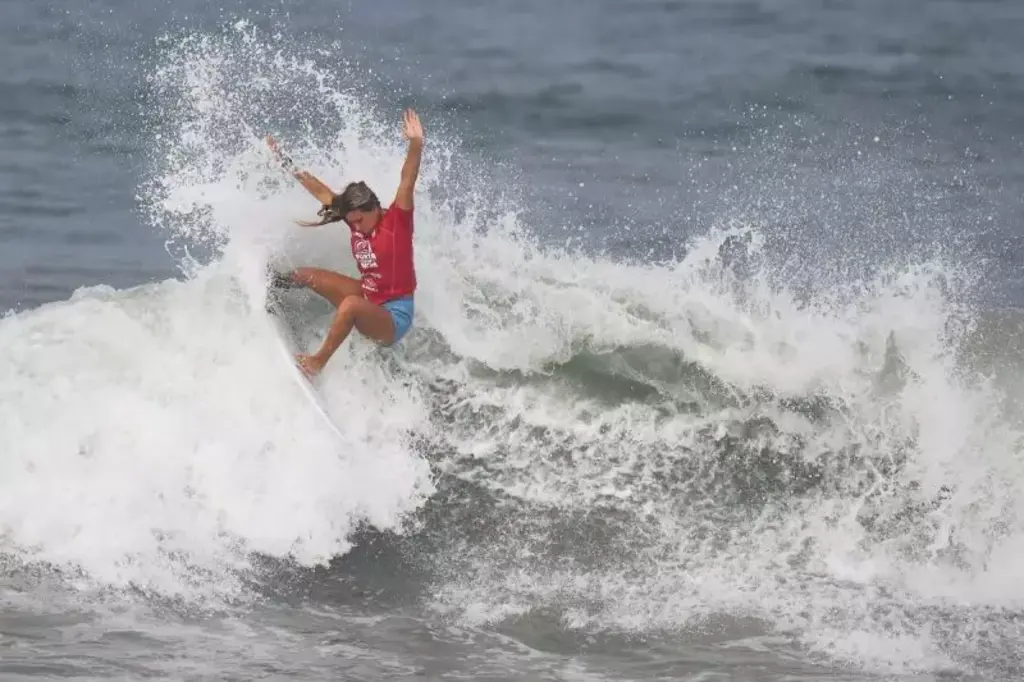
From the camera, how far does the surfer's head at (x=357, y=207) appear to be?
8.05m

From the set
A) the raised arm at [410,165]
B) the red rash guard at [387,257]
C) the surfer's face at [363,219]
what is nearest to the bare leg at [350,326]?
the red rash guard at [387,257]

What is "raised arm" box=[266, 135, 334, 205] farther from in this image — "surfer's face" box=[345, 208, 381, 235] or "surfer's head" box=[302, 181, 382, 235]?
"surfer's face" box=[345, 208, 381, 235]

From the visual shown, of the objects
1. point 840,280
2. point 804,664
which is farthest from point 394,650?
point 840,280

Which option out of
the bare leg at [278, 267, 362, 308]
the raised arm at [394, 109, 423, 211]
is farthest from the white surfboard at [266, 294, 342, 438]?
the raised arm at [394, 109, 423, 211]

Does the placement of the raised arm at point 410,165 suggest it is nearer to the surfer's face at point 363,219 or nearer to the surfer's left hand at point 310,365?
the surfer's face at point 363,219

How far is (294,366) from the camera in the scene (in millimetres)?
8367

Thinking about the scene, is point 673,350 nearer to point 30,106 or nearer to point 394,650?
point 394,650

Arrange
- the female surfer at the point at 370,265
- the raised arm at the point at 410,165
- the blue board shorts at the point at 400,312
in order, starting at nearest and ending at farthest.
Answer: the raised arm at the point at 410,165, the female surfer at the point at 370,265, the blue board shorts at the point at 400,312

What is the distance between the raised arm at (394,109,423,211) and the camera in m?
7.95

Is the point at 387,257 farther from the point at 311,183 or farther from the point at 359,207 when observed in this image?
the point at 311,183

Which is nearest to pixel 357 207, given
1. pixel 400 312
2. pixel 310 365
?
pixel 400 312

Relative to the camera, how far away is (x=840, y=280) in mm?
10883

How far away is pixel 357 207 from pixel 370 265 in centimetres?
38

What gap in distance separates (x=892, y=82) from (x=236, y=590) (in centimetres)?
1336
